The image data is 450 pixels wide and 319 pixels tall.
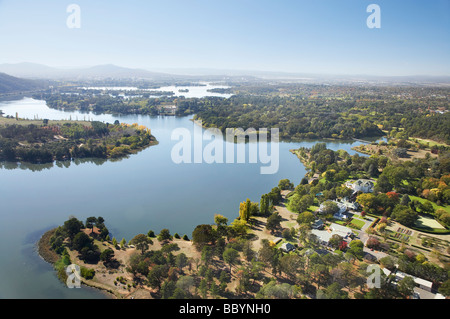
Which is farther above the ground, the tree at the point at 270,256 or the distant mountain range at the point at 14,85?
the distant mountain range at the point at 14,85

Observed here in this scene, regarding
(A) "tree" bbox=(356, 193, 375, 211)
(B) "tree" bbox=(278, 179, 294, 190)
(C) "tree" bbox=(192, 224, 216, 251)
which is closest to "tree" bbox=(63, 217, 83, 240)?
(C) "tree" bbox=(192, 224, 216, 251)

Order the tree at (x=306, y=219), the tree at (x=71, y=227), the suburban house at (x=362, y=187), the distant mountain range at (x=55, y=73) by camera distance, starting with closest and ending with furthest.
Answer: the tree at (x=71, y=227), the tree at (x=306, y=219), the suburban house at (x=362, y=187), the distant mountain range at (x=55, y=73)

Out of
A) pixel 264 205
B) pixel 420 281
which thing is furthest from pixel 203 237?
pixel 420 281

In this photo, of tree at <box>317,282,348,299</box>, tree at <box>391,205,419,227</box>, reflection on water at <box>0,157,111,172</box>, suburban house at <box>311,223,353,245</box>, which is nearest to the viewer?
tree at <box>317,282,348,299</box>

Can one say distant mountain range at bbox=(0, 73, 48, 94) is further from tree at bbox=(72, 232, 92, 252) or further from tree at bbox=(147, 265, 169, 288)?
tree at bbox=(147, 265, 169, 288)

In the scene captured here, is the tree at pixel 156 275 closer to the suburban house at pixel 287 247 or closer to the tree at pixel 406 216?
the suburban house at pixel 287 247

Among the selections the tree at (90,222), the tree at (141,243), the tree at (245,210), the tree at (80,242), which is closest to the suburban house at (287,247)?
the tree at (245,210)
